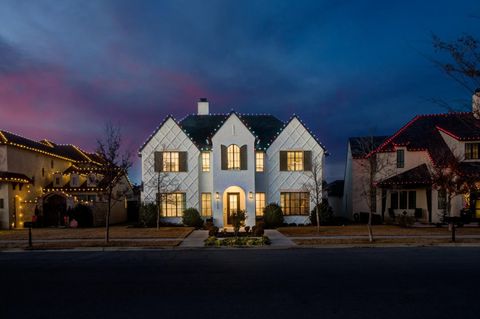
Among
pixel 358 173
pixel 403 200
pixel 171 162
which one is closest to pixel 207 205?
pixel 171 162

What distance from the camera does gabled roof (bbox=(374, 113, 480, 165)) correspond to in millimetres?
27656

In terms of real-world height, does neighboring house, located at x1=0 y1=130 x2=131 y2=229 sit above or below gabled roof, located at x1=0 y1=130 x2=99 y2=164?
below

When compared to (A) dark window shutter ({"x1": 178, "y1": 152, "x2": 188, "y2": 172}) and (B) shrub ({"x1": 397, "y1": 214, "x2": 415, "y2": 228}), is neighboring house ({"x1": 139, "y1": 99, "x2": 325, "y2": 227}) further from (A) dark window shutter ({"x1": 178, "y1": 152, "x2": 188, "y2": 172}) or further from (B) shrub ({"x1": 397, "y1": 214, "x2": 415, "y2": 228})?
(B) shrub ({"x1": 397, "y1": 214, "x2": 415, "y2": 228})

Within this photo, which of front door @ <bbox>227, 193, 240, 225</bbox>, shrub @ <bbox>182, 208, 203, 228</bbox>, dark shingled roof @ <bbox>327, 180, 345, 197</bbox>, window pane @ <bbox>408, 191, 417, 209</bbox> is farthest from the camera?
dark shingled roof @ <bbox>327, 180, 345, 197</bbox>

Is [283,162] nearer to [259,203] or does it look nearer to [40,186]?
[259,203]

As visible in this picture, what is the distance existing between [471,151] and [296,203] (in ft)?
44.0

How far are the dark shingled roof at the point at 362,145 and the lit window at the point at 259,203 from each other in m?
8.92

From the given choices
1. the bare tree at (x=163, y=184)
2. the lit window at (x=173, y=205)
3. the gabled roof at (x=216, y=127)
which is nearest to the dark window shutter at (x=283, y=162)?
the gabled roof at (x=216, y=127)

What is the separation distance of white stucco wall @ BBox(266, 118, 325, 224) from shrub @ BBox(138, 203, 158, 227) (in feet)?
27.6

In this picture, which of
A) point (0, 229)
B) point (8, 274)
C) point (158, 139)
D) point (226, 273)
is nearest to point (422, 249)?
point (226, 273)

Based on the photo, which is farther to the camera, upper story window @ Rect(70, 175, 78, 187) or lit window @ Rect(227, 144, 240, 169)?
upper story window @ Rect(70, 175, 78, 187)

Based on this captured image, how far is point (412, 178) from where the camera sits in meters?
27.6

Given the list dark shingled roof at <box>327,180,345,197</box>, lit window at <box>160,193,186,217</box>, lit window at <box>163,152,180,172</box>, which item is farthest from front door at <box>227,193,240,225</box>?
dark shingled roof at <box>327,180,345,197</box>

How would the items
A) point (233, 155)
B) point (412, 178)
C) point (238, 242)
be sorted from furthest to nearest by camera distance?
1. point (412, 178)
2. point (233, 155)
3. point (238, 242)
